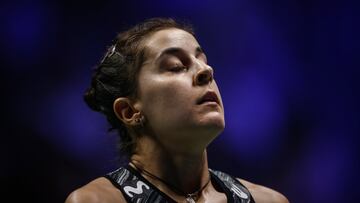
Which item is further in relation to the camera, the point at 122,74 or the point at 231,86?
the point at 231,86

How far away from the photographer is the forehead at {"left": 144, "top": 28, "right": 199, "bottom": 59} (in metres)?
1.46

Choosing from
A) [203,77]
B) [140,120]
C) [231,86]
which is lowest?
[231,86]

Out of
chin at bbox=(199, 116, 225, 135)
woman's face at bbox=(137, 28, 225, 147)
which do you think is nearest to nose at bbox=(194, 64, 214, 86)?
woman's face at bbox=(137, 28, 225, 147)

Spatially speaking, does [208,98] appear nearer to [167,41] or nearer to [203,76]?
[203,76]

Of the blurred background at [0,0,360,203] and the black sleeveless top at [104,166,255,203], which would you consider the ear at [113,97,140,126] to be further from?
the blurred background at [0,0,360,203]

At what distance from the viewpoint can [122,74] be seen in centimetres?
150

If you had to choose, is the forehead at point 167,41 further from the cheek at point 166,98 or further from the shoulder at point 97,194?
the shoulder at point 97,194

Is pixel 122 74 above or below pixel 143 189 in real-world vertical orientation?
above

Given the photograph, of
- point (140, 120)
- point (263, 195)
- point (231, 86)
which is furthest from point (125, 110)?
point (231, 86)

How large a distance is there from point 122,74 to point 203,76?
23 cm

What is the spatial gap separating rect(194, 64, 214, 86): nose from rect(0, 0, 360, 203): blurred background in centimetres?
72

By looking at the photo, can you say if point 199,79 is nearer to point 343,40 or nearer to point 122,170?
point 122,170

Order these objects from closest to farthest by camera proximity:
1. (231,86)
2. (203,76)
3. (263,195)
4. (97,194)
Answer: (97,194), (203,76), (263,195), (231,86)

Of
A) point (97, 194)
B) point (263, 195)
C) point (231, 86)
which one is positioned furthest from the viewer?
point (231, 86)
